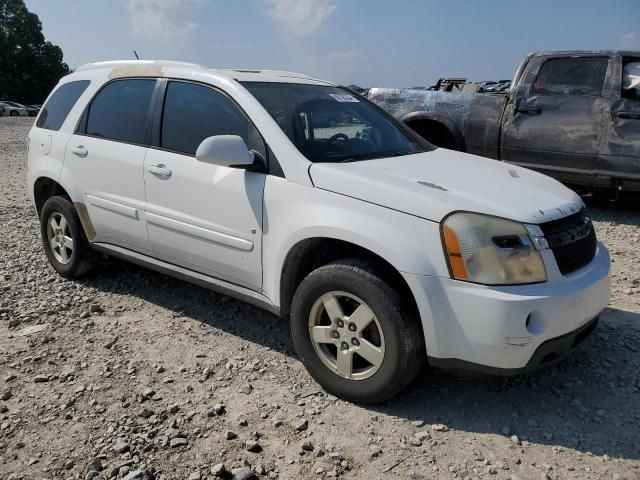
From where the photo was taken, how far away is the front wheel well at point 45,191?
15.3 feet

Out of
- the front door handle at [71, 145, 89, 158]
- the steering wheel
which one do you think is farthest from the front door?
the front door handle at [71, 145, 89, 158]

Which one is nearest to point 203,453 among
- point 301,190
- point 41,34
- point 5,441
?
point 5,441

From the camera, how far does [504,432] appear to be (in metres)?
2.72

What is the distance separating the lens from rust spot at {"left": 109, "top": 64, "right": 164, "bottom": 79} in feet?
12.9

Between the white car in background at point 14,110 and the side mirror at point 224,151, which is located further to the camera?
the white car in background at point 14,110

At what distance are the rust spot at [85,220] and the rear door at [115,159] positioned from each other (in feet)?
0.08

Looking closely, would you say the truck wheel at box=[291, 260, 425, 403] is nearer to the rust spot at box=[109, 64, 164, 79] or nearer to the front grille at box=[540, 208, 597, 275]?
the front grille at box=[540, 208, 597, 275]

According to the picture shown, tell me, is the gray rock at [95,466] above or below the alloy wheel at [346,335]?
below

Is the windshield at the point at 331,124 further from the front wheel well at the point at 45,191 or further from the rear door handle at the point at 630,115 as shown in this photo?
the rear door handle at the point at 630,115

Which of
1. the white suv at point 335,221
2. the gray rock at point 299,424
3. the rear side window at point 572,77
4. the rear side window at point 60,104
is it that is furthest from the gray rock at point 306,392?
the rear side window at point 572,77

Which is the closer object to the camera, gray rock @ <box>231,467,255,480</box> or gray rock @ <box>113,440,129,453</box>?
gray rock @ <box>231,467,255,480</box>

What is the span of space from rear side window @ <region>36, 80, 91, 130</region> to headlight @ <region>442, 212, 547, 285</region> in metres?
3.30

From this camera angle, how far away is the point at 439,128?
24.7 ft

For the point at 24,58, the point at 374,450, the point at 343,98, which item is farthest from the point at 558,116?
the point at 24,58
